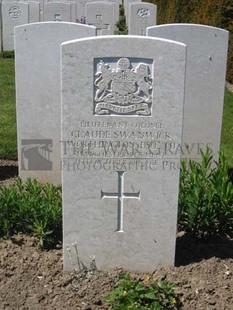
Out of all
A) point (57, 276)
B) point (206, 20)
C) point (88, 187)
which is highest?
point (206, 20)

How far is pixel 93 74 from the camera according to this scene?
3.37m

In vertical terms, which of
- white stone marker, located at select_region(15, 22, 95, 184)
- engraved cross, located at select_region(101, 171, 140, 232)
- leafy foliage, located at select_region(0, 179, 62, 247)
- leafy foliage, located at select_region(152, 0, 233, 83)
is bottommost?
leafy foliage, located at select_region(0, 179, 62, 247)

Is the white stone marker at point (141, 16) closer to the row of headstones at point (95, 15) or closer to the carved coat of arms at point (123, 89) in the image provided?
the row of headstones at point (95, 15)

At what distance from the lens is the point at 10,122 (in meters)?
7.69

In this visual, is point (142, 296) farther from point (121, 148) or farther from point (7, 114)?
point (7, 114)

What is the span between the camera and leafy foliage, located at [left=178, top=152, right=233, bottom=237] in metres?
3.94

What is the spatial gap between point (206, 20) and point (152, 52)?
9.20m

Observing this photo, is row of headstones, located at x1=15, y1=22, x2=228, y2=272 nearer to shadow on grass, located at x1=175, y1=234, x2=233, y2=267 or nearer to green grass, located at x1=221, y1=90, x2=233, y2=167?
shadow on grass, located at x1=175, y1=234, x2=233, y2=267

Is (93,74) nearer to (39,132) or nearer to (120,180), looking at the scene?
(120,180)

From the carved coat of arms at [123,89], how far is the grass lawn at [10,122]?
291 centimetres

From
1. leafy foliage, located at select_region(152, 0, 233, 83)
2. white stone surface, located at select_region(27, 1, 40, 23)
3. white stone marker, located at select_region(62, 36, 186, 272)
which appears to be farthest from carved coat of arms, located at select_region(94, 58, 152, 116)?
white stone surface, located at select_region(27, 1, 40, 23)

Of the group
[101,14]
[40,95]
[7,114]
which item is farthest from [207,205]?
[101,14]

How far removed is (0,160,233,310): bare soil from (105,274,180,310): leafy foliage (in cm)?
12

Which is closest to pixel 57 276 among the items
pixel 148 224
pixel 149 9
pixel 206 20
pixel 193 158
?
pixel 148 224
